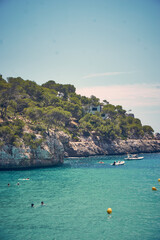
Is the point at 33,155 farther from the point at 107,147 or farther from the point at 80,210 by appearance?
the point at 107,147

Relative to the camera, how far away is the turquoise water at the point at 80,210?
73.8 feet

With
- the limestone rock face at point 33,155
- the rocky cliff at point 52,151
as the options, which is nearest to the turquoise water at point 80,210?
the limestone rock face at point 33,155

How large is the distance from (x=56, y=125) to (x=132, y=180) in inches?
1800

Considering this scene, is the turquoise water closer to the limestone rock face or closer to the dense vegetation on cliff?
the limestone rock face

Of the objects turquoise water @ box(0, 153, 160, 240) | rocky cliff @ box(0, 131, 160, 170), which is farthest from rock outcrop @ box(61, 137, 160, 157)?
turquoise water @ box(0, 153, 160, 240)

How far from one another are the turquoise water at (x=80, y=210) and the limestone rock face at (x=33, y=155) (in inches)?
583

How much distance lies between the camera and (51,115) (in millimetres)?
81938

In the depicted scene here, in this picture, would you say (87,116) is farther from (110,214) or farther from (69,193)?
(110,214)

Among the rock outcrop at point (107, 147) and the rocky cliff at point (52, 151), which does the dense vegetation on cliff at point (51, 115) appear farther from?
the rock outcrop at point (107, 147)

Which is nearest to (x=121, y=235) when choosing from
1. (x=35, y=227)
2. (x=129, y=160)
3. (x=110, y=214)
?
(x=110, y=214)

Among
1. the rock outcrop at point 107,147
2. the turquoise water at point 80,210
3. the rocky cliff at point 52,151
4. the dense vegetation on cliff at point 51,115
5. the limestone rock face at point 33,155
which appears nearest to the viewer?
the turquoise water at point 80,210

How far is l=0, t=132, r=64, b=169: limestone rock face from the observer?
58.9m

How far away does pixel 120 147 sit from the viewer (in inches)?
4306

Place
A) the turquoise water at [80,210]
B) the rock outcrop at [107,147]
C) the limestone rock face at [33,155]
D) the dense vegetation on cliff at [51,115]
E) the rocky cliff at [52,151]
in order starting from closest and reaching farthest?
the turquoise water at [80,210], the limestone rock face at [33,155], the rocky cliff at [52,151], the dense vegetation on cliff at [51,115], the rock outcrop at [107,147]
